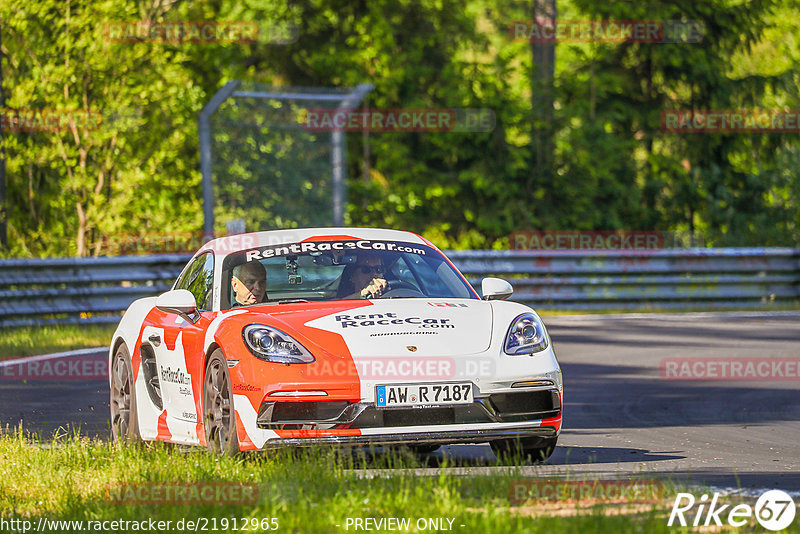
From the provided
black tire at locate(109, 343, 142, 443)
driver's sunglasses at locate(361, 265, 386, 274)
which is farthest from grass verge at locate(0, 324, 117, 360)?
driver's sunglasses at locate(361, 265, 386, 274)

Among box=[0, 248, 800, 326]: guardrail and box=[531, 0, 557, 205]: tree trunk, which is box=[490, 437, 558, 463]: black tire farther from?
box=[531, 0, 557, 205]: tree trunk

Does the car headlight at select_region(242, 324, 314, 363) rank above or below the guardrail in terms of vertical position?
above

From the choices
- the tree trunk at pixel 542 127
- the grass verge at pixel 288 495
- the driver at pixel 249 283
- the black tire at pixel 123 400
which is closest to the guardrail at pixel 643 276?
the tree trunk at pixel 542 127

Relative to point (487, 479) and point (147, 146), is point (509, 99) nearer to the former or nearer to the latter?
point (147, 146)

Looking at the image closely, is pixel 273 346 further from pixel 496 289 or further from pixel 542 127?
pixel 542 127

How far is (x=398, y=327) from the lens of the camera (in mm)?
7742

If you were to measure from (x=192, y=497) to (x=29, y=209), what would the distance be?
67.9 feet

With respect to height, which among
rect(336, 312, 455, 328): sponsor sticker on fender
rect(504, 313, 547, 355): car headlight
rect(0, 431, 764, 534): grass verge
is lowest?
rect(0, 431, 764, 534): grass verge

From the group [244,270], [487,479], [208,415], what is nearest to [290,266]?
[244,270]

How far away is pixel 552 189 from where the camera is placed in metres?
32.4

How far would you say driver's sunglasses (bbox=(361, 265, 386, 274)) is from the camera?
8945 millimetres

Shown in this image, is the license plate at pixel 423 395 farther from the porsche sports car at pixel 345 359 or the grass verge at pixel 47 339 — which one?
the grass verge at pixel 47 339

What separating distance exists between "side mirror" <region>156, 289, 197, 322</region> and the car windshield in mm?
218

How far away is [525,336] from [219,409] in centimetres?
166
